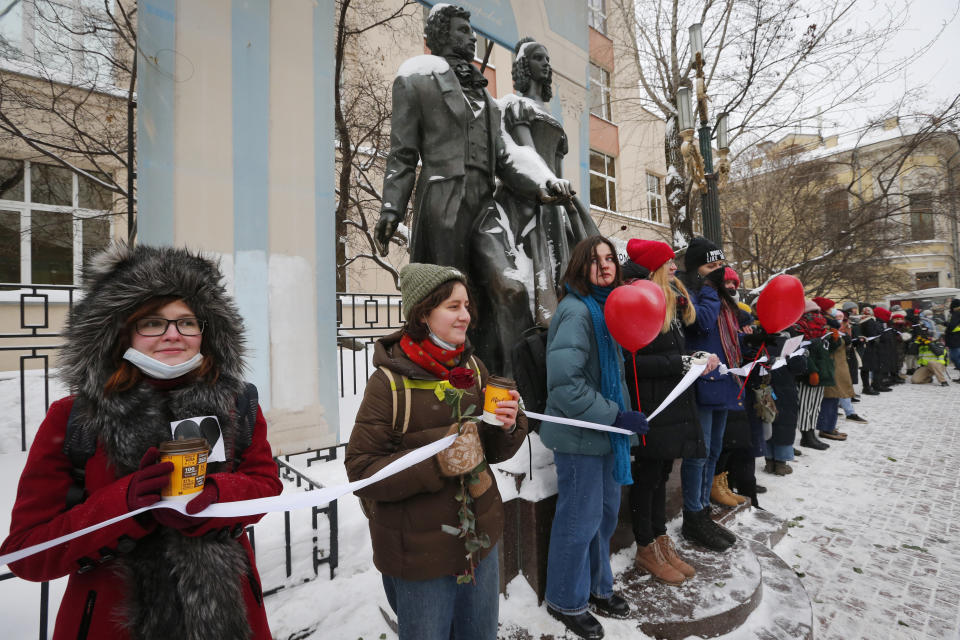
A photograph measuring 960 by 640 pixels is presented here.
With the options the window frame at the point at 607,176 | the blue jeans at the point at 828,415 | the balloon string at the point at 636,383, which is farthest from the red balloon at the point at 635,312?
the window frame at the point at 607,176

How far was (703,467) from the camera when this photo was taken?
3436mm

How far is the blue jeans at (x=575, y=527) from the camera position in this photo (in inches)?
91.8

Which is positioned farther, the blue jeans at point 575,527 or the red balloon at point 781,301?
the red balloon at point 781,301

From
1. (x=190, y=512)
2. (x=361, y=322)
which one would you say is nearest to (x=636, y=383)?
(x=190, y=512)

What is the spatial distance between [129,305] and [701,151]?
27.5 feet

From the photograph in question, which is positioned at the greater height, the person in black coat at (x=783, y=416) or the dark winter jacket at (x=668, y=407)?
the dark winter jacket at (x=668, y=407)

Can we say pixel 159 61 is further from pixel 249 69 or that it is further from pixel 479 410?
pixel 479 410

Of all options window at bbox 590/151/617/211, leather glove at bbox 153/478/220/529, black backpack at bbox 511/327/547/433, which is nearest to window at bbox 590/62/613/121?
window at bbox 590/151/617/211

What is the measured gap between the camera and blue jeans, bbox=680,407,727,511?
10.9ft

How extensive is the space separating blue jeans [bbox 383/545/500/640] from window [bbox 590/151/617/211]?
1936 cm

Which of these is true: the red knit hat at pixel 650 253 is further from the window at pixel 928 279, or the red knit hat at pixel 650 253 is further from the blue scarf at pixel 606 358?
the window at pixel 928 279

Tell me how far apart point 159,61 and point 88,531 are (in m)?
4.01

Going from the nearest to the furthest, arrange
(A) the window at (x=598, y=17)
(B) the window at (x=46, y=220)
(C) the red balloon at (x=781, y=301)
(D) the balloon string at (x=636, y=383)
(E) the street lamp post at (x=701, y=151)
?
(D) the balloon string at (x=636, y=383)
(C) the red balloon at (x=781, y=301)
(E) the street lamp post at (x=701, y=151)
(B) the window at (x=46, y=220)
(A) the window at (x=598, y=17)

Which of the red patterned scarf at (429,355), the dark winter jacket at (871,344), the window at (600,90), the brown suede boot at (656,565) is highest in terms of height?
the window at (600,90)
